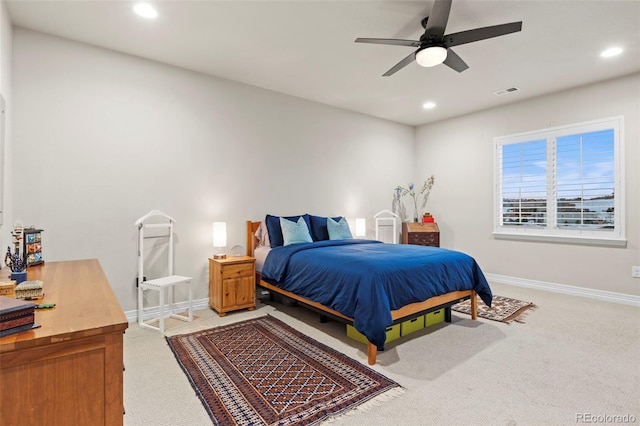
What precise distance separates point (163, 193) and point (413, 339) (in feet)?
10.2

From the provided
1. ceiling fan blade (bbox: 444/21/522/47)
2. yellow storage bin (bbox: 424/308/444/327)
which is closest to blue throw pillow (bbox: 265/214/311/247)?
yellow storage bin (bbox: 424/308/444/327)

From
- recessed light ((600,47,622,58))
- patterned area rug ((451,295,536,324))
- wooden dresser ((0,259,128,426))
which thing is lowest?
patterned area rug ((451,295,536,324))

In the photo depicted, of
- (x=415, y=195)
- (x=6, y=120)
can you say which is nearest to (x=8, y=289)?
(x=6, y=120)

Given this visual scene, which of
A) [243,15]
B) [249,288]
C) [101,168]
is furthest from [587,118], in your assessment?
[101,168]

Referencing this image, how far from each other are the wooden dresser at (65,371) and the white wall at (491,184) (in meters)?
5.51

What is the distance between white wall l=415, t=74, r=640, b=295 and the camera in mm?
4156

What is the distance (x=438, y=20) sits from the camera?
2477 millimetres

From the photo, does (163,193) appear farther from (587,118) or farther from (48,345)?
(587,118)

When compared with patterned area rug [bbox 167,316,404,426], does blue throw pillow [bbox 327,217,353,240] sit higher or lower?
higher

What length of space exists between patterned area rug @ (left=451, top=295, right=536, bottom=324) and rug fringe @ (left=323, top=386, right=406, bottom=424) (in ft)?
6.49

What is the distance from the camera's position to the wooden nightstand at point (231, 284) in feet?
12.1

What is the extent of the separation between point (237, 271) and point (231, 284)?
0.16 m

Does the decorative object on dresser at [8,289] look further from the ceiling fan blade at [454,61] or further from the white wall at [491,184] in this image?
the white wall at [491,184]

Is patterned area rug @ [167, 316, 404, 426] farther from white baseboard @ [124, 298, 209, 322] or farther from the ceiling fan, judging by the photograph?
the ceiling fan
